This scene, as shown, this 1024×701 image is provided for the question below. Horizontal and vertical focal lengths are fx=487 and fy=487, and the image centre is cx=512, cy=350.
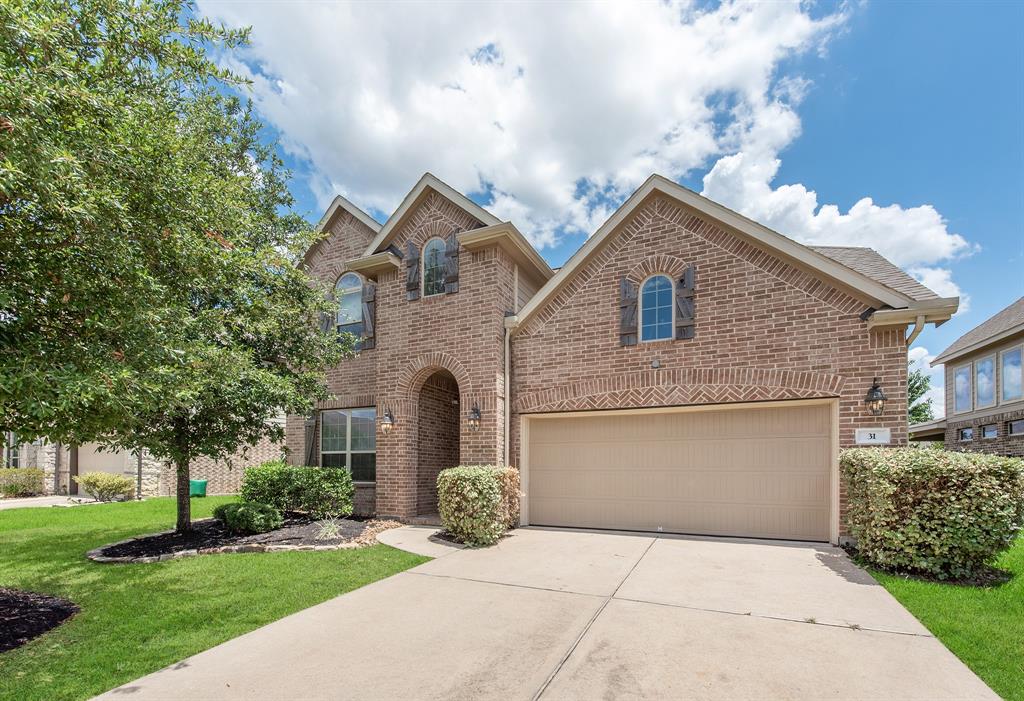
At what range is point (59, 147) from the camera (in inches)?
154

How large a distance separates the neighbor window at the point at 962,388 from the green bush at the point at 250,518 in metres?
22.7

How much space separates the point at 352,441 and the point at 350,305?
11.5 feet

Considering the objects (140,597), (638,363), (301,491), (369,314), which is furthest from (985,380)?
(140,597)

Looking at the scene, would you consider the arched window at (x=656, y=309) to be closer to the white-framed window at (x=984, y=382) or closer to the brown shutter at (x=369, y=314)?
the brown shutter at (x=369, y=314)

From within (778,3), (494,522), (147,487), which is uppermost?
(778,3)

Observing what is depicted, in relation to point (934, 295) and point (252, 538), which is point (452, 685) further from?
point (934, 295)

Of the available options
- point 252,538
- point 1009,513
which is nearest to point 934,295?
point 1009,513

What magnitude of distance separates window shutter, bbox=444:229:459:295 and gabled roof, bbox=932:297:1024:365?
17.0 meters

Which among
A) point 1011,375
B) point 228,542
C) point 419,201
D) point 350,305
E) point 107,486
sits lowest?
point 107,486

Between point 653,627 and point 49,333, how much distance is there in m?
5.97

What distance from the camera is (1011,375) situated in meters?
15.4

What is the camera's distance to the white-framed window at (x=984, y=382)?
53.6ft

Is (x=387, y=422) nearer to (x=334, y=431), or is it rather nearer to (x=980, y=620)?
(x=334, y=431)

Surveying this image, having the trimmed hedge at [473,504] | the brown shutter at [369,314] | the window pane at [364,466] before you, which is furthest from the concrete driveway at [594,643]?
the brown shutter at [369,314]
